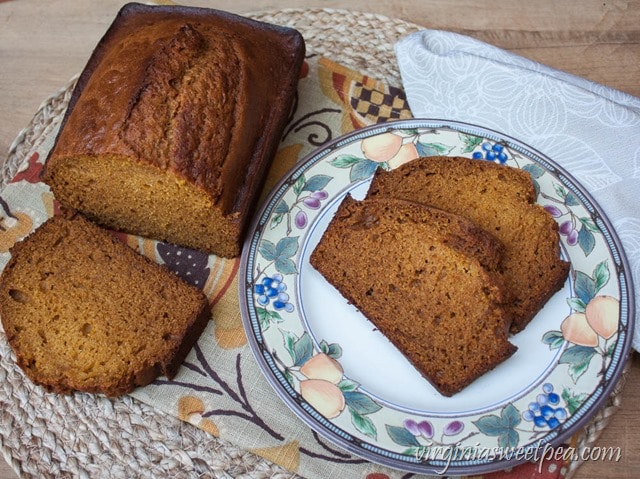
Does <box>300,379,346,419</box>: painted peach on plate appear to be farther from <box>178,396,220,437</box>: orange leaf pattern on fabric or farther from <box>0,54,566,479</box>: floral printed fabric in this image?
<box>178,396,220,437</box>: orange leaf pattern on fabric

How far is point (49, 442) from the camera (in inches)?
108

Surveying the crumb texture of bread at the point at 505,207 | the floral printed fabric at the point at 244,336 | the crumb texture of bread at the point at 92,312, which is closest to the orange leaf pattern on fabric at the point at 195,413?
the floral printed fabric at the point at 244,336

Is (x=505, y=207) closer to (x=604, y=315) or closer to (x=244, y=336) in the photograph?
(x=604, y=315)

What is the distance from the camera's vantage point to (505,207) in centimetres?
284

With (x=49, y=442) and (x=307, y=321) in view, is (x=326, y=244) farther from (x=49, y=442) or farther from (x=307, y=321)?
(x=49, y=442)

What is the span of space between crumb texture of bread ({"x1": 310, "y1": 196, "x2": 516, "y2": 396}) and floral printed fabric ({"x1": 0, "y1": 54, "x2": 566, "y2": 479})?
1.50 ft

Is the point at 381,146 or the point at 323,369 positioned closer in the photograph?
the point at 323,369

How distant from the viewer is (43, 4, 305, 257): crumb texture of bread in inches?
109

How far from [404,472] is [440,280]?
0.75m

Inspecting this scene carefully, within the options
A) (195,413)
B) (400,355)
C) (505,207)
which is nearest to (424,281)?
(400,355)

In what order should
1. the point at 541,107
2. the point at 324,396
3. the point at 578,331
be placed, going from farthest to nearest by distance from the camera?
the point at 541,107, the point at 578,331, the point at 324,396

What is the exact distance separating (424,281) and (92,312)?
134 cm

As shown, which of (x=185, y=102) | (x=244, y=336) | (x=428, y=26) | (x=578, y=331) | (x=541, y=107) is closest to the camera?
(x=578, y=331)

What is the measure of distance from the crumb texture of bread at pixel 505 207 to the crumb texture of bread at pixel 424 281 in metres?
0.16
